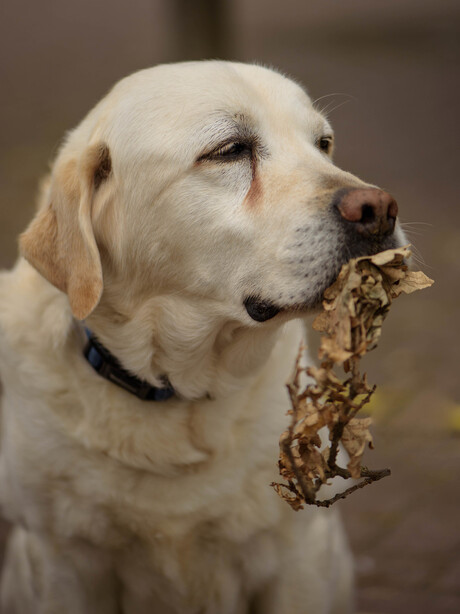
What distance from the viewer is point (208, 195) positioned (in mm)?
2418

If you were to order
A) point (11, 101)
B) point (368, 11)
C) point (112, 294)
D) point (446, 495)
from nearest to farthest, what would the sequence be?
point (112, 294) → point (446, 495) → point (11, 101) → point (368, 11)

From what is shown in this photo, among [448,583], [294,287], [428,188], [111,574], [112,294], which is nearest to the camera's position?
[294,287]

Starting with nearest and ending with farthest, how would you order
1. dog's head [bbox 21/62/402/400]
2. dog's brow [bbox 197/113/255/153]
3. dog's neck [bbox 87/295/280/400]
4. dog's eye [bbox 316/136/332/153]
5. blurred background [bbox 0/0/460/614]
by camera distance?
1. dog's head [bbox 21/62/402/400]
2. dog's brow [bbox 197/113/255/153]
3. dog's neck [bbox 87/295/280/400]
4. dog's eye [bbox 316/136/332/153]
5. blurred background [bbox 0/0/460/614]

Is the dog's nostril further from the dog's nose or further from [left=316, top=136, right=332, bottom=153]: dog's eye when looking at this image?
[left=316, top=136, right=332, bottom=153]: dog's eye

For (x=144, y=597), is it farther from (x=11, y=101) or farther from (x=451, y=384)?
(x=11, y=101)

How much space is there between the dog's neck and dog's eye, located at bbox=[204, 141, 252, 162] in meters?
0.42

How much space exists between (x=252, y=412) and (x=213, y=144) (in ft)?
2.87

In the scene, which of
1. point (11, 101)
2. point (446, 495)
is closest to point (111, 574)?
point (446, 495)

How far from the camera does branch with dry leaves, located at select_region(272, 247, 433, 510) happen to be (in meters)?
1.99

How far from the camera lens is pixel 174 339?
2.61 meters

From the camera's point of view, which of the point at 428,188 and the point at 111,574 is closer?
the point at 111,574

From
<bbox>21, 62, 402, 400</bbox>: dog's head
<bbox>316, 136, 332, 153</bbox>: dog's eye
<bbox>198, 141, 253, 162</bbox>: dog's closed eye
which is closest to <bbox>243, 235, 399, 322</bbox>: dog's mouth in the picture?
<bbox>21, 62, 402, 400</bbox>: dog's head

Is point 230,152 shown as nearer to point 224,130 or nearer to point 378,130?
point 224,130

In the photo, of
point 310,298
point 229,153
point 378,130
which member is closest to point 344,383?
point 310,298
